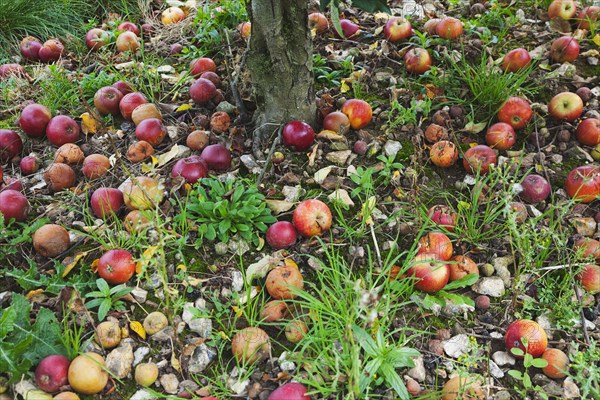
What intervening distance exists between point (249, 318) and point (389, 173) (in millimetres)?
1199

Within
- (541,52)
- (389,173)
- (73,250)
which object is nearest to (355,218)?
(389,173)

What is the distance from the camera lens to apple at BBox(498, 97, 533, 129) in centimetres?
359

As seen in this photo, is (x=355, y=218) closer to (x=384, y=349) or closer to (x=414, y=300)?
(x=414, y=300)

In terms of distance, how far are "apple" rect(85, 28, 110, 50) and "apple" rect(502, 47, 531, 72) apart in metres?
3.15

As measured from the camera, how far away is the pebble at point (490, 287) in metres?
2.95

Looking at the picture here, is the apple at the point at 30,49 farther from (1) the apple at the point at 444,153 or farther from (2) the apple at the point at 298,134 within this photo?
(1) the apple at the point at 444,153

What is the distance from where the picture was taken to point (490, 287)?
296 cm

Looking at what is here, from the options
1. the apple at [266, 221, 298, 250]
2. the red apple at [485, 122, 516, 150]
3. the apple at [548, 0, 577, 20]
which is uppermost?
the apple at [548, 0, 577, 20]

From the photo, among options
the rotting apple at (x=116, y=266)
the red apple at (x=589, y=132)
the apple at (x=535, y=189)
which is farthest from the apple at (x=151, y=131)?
the red apple at (x=589, y=132)

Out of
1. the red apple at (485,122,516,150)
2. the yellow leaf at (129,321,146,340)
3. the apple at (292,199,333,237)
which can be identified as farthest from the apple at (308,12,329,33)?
the yellow leaf at (129,321,146,340)

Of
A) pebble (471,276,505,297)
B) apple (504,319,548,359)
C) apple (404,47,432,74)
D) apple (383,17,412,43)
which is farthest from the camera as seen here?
apple (383,17,412,43)

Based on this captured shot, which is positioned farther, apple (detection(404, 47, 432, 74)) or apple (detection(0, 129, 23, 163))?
apple (detection(404, 47, 432, 74))

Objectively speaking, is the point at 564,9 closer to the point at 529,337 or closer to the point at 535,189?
the point at 535,189

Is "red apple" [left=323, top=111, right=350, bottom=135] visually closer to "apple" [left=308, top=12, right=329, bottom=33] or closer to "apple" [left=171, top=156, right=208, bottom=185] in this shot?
"apple" [left=171, top=156, right=208, bottom=185]
